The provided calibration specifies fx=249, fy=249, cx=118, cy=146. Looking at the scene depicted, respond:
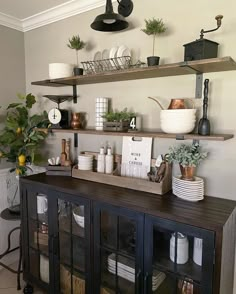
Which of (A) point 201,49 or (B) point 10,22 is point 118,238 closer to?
(A) point 201,49

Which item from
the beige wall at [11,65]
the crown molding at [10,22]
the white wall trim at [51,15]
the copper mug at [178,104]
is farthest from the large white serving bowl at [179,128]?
the crown molding at [10,22]

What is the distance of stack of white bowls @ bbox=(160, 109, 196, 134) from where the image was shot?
4.97 feet

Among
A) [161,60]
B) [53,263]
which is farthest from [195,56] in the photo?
[53,263]

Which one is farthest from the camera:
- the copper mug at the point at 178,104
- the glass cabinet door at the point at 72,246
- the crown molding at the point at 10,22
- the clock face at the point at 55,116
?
the crown molding at the point at 10,22

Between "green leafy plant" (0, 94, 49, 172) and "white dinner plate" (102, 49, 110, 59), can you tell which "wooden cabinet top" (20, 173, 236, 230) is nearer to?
"green leafy plant" (0, 94, 49, 172)

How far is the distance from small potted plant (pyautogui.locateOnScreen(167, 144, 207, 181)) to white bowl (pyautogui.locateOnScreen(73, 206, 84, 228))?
2.28 ft

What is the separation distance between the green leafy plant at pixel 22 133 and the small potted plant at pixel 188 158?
4.28 feet

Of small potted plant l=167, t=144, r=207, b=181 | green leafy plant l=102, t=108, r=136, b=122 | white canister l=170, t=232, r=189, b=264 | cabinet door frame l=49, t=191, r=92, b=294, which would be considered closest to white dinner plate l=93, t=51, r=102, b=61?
green leafy plant l=102, t=108, r=136, b=122

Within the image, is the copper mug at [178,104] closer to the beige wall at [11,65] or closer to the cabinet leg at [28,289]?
the beige wall at [11,65]

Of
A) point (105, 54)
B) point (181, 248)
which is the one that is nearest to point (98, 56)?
point (105, 54)

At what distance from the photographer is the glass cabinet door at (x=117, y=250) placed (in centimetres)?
146

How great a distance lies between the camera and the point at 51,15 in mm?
2320

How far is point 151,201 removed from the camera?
1.54 meters

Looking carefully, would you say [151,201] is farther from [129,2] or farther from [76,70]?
[129,2]
